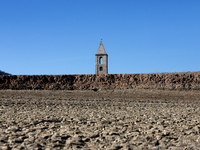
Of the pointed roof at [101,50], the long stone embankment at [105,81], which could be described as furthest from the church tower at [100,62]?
the long stone embankment at [105,81]

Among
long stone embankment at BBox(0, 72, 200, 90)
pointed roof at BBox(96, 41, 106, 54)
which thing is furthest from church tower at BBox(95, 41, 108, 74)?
long stone embankment at BBox(0, 72, 200, 90)

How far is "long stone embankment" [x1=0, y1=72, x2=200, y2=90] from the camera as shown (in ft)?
87.9

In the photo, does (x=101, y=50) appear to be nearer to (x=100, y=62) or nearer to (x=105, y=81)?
(x=100, y=62)

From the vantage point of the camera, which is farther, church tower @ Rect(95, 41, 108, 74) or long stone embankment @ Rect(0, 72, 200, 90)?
church tower @ Rect(95, 41, 108, 74)

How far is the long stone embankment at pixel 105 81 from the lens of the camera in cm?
2678

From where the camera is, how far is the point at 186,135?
5.29 meters

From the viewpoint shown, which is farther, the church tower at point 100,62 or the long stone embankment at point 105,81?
the church tower at point 100,62

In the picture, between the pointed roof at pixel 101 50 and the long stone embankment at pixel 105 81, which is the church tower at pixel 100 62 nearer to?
the pointed roof at pixel 101 50

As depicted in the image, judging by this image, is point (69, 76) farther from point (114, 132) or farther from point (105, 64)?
point (114, 132)

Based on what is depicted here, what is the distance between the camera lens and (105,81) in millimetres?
29938

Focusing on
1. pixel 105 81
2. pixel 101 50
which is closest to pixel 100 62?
pixel 101 50

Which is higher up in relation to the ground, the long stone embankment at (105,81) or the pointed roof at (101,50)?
the pointed roof at (101,50)

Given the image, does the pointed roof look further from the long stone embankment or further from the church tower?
the long stone embankment

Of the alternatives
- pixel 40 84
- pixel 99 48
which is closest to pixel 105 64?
pixel 99 48
